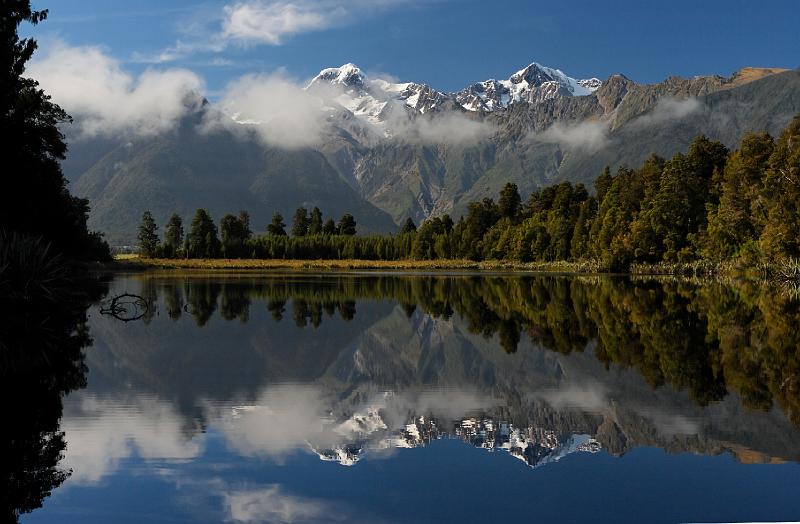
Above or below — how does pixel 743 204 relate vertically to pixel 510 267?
above

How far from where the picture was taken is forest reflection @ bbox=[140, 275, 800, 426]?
21.1m

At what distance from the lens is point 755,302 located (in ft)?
152

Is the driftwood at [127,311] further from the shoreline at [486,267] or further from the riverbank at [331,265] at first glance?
the riverbank at [331,265]

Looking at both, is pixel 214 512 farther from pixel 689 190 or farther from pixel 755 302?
pixel 689 190

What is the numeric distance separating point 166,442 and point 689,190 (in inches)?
3931

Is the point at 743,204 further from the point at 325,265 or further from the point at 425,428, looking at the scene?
the point at 325,265

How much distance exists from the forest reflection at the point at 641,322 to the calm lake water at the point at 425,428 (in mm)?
198

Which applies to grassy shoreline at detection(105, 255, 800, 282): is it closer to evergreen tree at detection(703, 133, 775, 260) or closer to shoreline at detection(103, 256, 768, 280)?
shoreline at detection(103, 256, 768, 280)

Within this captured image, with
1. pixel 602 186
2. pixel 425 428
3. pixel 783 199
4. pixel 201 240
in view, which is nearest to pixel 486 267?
pixel 602 186

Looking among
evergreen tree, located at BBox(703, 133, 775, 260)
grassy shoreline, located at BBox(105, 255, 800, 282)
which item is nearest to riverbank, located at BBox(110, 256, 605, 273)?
grassy shoreline, located at BBox(105, 255, 800, 282)

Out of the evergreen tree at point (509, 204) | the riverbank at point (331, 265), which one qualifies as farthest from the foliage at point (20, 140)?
the evergreen tree at point (509, 204)

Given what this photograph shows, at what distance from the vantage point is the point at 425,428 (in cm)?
1592

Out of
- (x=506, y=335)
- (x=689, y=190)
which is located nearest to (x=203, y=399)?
(x=506, y=335)

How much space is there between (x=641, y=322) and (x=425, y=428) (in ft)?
73.6
